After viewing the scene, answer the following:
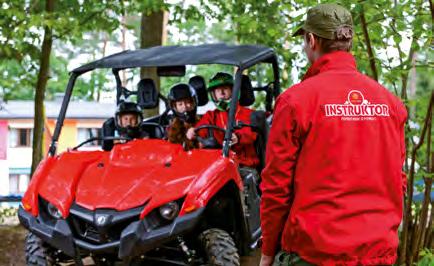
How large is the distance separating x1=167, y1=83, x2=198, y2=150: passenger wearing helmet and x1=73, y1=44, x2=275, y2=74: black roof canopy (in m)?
0.31

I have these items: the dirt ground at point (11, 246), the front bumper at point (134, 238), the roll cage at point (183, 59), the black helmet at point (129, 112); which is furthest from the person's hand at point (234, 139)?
the dirt ground at point (11, 246)

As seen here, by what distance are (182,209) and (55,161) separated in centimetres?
155

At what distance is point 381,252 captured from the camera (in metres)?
2.81

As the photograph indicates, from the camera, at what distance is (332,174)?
2777 mm

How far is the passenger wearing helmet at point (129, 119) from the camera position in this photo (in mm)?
7102

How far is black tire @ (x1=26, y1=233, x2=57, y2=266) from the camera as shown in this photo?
6246 millimetres

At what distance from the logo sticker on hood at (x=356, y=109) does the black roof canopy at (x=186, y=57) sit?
3525 mm

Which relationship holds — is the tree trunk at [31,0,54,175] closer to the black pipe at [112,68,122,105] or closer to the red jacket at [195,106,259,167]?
the black pipe at [112,68,122,105]

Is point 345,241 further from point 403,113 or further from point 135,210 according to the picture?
point 135,210

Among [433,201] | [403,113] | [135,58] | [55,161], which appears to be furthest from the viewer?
[433,201]

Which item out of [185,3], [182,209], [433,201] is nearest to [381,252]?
[182,209]

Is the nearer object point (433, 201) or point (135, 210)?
point (135, 210)

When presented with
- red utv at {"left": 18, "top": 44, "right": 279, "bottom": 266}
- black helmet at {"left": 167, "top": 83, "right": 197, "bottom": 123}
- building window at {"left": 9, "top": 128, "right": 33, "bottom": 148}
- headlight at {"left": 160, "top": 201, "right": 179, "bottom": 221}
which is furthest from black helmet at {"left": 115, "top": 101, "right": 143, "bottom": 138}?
building window at {"left": 9, "top": 128, "right": 33, "bottom": 148}

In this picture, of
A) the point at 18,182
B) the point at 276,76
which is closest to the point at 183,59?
the point at 276,76
